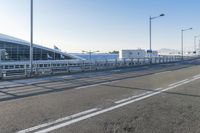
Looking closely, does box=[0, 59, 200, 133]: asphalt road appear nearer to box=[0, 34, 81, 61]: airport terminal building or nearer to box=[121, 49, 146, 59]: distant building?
box=[0, 34, 81, 61]: airport terminal building

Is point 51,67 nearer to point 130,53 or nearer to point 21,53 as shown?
point 21,53

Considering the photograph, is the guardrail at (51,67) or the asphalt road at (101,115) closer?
the asphalt road at (101,115)

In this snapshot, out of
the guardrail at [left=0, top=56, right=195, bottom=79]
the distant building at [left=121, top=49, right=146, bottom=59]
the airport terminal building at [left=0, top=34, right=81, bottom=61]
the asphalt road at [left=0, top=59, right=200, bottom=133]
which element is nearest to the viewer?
the asphalt road at [left=0, top=59, right=200, bottom=133]

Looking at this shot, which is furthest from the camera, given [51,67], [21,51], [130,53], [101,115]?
[130,53]

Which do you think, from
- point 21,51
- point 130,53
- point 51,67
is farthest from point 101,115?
point 130,53

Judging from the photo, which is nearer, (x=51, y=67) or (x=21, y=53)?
(x=51, y=67)

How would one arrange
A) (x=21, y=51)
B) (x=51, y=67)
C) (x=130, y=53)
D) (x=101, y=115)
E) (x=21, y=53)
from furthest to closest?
(x=130, y=53), (x=21, y=53), (x=21, y=51), (x=51, y=67), (x=101, y=115)

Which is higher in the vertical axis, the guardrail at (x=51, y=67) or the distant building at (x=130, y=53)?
the distant building at (x=130, y=53)

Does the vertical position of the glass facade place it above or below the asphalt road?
above

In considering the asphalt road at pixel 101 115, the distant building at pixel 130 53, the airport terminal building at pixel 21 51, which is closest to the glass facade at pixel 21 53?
the airport terminal building at pixel 21 51

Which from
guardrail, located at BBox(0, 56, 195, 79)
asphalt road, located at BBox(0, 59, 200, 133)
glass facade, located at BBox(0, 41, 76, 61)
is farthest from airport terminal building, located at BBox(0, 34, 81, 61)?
asphalt road, located at BBox(0, 59, 200, 133)

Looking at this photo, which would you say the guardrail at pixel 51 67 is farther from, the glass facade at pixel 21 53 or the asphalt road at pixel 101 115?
the glass facade at pixel 21 53

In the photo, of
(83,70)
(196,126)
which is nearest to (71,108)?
(196,126)

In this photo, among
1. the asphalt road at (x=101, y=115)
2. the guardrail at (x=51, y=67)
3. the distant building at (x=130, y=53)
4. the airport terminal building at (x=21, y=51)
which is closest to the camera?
the asphalt road at (x=101, y=115)
